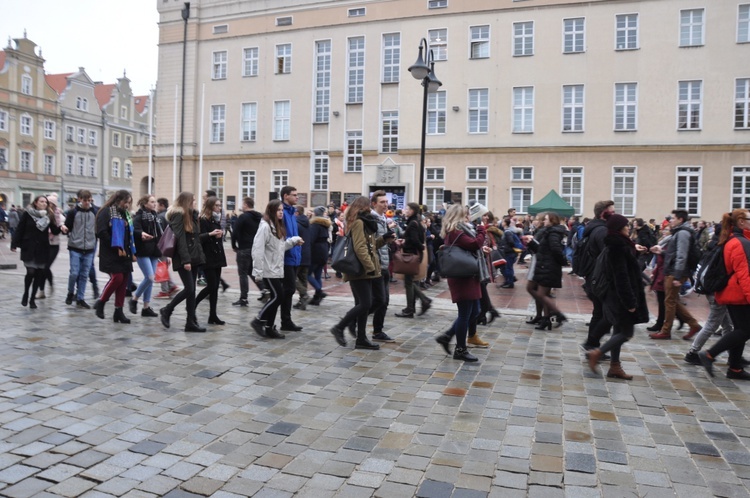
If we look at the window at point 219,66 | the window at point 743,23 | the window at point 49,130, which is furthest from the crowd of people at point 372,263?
the window at point 49,130

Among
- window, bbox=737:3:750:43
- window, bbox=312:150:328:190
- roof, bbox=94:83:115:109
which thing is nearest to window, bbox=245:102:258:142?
window, bbox=312:150:328:190

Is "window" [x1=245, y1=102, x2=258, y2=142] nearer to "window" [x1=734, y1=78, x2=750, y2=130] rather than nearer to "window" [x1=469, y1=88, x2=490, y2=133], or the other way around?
"window" [x1=469, y1=88, x2=490, y2=133]

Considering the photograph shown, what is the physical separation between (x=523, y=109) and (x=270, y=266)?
25543 millimetres

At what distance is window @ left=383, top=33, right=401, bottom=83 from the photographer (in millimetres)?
33625

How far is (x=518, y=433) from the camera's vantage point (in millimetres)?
4816

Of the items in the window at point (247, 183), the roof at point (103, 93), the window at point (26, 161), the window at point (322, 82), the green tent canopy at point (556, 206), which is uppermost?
the roof at point (103, 93)

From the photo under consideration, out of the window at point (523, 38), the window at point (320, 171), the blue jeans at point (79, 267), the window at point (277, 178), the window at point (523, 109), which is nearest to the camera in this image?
the blue jeans at point (79, 267)

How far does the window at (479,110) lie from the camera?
104ft

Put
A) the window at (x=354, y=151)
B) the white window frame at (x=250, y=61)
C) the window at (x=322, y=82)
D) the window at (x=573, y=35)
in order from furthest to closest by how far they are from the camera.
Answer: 1. the white window frame at (x=250, y=61)
2. the window at (x=322, y=82)
3. the window at (x=354, y=151)
4. the window at (x=573, y=35)

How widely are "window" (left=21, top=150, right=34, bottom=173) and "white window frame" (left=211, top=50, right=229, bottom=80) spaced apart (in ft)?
108

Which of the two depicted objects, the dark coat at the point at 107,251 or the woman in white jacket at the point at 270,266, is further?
the dark coat at the point at 107,251

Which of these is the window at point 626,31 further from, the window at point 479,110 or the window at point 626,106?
the window at point 479,110

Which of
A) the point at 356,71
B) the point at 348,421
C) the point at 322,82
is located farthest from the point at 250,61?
the point at 348,421

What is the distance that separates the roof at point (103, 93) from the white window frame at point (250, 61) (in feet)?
138
